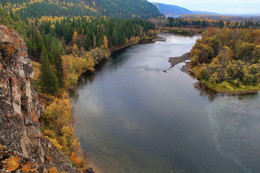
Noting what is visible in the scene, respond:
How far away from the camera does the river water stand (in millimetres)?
32188

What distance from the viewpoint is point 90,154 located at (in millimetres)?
32875

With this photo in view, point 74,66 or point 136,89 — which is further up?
point 74,66

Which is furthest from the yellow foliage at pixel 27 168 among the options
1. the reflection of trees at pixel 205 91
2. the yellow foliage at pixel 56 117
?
the reflection of trees at pixel 205 91

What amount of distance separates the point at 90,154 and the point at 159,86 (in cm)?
3484

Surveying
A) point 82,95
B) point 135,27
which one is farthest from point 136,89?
point 135,27

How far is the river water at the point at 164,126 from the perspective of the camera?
32.2 meters

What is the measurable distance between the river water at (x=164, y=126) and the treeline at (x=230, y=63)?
6398mm

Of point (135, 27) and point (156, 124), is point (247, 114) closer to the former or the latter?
point (156, 124)

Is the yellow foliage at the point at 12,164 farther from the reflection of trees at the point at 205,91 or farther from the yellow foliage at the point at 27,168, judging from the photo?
the reflection of trees at the point at 205,91

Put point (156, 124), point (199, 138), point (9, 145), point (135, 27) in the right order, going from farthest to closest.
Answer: point (135, 27)
point (156, 124)
point (199, 138)
point (9, 145)

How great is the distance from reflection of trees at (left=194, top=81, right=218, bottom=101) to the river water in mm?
307

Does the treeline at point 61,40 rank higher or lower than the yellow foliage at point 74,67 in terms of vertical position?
higher

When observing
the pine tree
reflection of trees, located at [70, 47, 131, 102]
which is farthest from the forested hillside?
reflection of trees, located at [70, 47, 131, 102]

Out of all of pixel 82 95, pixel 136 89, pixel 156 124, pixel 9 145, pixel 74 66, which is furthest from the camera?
pixel 74 66
